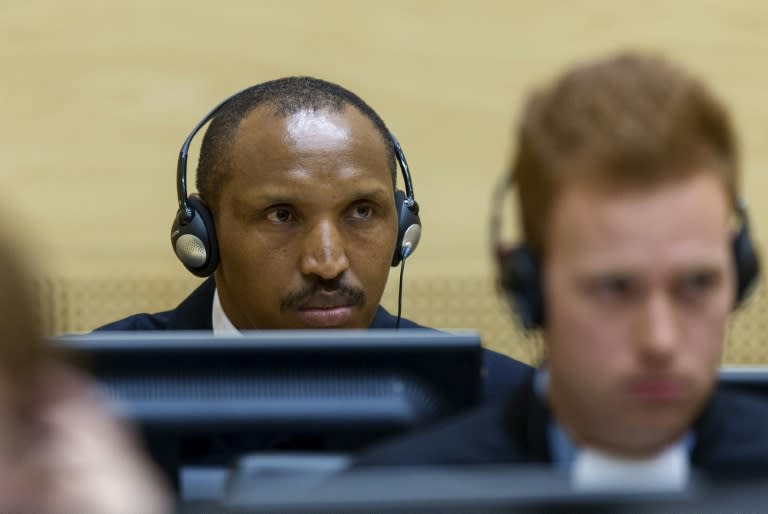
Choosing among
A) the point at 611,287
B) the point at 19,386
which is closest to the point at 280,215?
the point at 611,287

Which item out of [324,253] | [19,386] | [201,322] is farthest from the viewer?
[201,322]

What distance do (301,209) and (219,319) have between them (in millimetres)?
288

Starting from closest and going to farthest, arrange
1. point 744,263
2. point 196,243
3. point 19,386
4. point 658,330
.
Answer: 1. point 19,386
2. point 658,330
3. point 744,263
4. point 196,243

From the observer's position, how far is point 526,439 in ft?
3.22

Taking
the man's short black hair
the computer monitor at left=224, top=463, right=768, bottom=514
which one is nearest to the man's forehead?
the computer monitor at left=224, top=463, right=768, bottom=514

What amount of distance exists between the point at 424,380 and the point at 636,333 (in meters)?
0.17

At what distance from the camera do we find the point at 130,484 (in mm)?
611

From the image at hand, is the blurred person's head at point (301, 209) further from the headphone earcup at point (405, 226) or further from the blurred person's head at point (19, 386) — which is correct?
the blurred person's head at point (19, 386)

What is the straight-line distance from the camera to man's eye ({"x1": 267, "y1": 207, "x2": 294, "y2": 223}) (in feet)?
5.89

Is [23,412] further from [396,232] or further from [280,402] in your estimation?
[396,232]

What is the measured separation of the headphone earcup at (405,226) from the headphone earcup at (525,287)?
38.0 inches

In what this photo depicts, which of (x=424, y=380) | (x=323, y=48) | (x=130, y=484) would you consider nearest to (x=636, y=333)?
(x=424, y=380)

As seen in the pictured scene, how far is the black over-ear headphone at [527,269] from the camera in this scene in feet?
3.06

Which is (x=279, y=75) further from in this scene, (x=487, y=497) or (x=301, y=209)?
(x=487, y=497)
